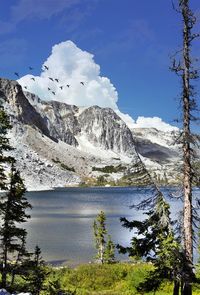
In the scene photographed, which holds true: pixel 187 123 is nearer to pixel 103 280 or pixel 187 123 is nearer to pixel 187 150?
pixel 187 150

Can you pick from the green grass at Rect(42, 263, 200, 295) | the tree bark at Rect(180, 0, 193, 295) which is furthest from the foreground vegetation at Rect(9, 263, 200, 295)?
the tree bark at Rect(180, 0, 193, 295)

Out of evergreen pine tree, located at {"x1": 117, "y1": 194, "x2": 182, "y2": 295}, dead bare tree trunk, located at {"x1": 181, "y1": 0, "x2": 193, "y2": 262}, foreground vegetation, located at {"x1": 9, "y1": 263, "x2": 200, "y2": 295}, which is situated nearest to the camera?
evergreen pine tree, located at {"x1": 117, "y1": 194, "x2": 182, "y2": 295}

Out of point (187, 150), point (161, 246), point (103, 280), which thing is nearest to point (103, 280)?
point (103, 280)

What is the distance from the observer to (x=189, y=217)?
69.1 feet

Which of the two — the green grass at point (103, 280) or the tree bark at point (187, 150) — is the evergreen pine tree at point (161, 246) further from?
the green grass at point (103, 280)

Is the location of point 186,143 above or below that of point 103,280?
above

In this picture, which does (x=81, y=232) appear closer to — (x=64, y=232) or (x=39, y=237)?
(x=64, y=232)

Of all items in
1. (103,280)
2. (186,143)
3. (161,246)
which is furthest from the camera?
(103,280)

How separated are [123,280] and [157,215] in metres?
22.6

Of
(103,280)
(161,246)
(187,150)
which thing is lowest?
(103,280)

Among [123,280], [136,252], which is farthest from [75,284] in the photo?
[136,252]

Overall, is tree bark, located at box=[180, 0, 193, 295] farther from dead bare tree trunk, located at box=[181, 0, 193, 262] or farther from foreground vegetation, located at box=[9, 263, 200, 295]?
foreground vegetation, located at box=[9, 263, 200, 295]

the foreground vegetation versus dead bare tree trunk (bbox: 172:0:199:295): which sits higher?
dead bare tree trunk (bbox: 172:0:199:295)

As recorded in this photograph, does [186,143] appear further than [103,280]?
No
